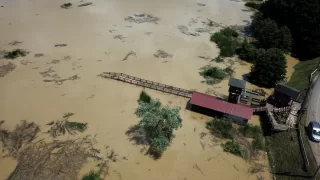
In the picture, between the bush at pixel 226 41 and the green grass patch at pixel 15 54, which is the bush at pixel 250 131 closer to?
the bush at pixel 226 41

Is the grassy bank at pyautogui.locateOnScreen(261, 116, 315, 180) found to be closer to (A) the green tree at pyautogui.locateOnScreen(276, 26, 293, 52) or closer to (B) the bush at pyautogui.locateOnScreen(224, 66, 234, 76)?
(B) the bush at pyautogui.locateOnScreen(224, 66, 234, 76)

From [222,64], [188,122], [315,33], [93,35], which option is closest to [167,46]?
[222,64]

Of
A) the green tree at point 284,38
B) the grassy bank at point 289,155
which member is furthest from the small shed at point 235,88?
the green tree at point 284,38

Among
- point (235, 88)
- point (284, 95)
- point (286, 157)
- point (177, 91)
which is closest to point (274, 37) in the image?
point (284, 95)

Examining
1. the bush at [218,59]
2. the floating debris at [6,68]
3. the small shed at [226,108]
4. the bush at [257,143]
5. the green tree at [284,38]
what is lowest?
the bush at [257,143]

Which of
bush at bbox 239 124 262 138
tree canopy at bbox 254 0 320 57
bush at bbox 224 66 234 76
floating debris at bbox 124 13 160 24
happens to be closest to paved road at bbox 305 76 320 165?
bush at bbox 239 124 262 138

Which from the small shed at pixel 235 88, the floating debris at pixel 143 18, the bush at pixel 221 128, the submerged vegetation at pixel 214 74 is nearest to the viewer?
the bush at pixel 221 128

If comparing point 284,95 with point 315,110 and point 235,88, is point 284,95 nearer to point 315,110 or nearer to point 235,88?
point 315,110
